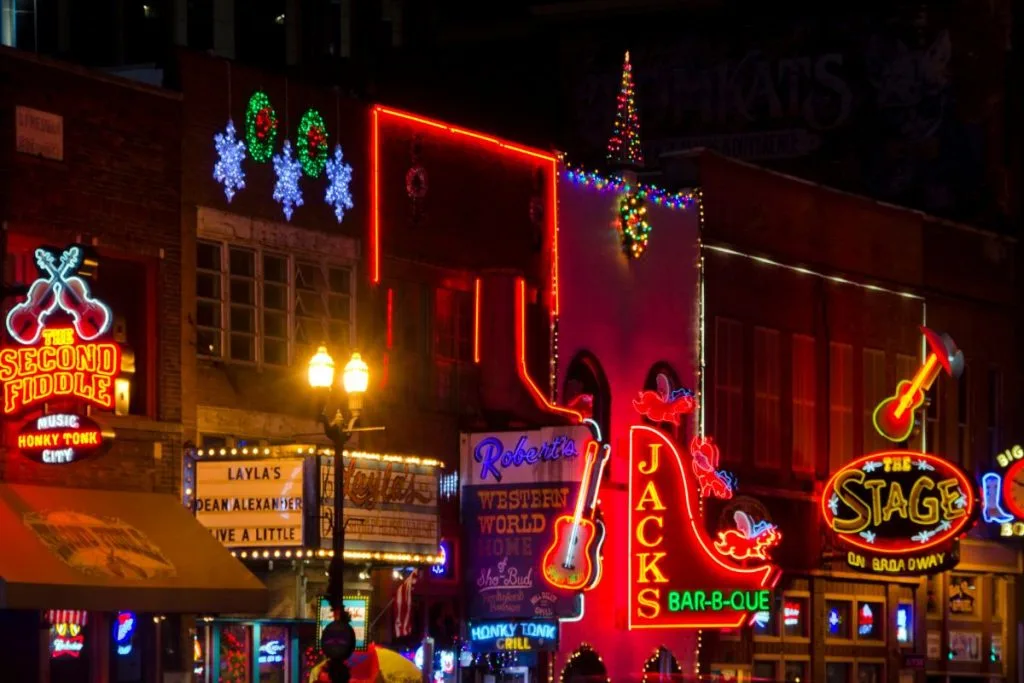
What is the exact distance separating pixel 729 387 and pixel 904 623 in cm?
683

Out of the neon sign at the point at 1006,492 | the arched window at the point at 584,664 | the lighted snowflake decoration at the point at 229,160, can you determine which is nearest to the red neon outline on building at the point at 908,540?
the neon sign at the point at 1006,492

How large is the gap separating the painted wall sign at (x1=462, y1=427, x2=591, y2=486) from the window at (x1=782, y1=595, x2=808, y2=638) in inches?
339

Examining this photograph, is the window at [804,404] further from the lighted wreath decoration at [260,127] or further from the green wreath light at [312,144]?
the lighted wreath decoration at [260,127]

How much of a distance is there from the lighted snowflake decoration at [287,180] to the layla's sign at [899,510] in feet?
43.2

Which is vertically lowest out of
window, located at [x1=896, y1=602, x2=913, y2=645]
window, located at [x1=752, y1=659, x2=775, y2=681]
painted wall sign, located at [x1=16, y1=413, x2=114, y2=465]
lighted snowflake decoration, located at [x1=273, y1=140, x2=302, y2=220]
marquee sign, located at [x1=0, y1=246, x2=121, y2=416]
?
window, located at [x1=752, y1=659, x2=775, y2=681]

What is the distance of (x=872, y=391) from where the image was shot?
140ft

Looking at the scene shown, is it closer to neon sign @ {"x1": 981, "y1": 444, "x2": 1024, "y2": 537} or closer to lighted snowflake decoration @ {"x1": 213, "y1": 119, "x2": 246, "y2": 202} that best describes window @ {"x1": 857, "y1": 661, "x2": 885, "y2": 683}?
neon sign @ {"x1": 981, "y1": 444, "x2": 1024, "y2": 537}

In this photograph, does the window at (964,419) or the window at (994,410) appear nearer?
the window at (964,419)

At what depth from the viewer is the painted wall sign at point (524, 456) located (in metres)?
32.3

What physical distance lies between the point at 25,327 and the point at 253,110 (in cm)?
520

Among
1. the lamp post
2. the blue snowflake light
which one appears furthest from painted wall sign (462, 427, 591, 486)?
the lamp post

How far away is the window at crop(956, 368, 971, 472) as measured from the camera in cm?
4459

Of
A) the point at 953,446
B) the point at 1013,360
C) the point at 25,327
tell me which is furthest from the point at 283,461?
the point at 1013,360

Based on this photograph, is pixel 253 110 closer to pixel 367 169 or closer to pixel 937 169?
pixel 367 169
